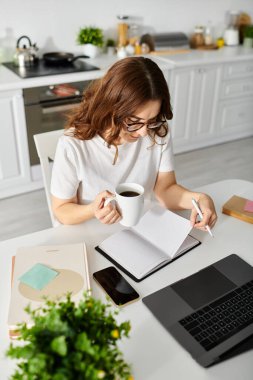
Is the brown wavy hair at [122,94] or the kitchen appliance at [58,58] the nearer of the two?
the brown wavy hair at [122,94]

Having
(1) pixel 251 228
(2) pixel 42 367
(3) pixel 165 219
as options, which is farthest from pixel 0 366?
(1) pixel 251 228

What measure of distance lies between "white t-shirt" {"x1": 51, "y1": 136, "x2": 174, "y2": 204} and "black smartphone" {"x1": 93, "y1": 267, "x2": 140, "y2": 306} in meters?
0.37

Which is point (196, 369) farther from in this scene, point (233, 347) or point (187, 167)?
point (187, 167)

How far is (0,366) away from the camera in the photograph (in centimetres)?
79

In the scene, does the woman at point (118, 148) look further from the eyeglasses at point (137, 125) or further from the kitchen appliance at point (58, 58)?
the kitchen appliance at point (58, 58)

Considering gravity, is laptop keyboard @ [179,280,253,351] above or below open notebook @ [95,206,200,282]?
below

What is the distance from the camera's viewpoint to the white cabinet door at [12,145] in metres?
2.50

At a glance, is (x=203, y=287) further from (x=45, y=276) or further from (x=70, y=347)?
(x=70, y=347)

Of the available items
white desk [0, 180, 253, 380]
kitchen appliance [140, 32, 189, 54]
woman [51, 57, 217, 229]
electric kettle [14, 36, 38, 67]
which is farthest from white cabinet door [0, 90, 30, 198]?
white desk [0, 180, 253, 380]

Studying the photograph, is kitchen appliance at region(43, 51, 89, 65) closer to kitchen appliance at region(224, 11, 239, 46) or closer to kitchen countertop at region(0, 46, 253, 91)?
kitchen countertop at region(0, 46, 253, 91)

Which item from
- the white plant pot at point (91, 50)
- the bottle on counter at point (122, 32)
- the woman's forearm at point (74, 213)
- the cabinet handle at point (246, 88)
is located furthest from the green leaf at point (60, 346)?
the cabinet handle at point (246, 88)

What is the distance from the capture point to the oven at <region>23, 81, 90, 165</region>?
2.57 m

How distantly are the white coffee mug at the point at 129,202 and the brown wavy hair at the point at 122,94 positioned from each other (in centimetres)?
24

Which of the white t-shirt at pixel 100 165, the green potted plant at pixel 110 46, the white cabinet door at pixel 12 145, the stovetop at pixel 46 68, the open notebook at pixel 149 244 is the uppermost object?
the green potted plant at pixel 110 46
